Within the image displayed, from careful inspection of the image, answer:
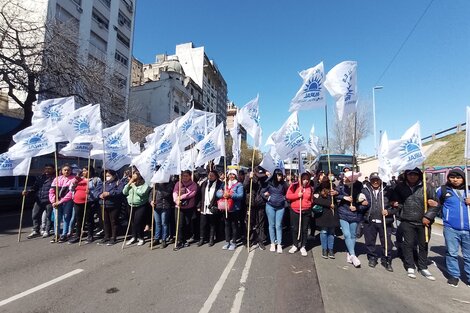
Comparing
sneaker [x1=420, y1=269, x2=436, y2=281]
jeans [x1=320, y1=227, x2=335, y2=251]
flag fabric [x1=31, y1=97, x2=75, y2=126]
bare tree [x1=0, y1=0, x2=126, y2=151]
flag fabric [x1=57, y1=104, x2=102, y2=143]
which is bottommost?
sneaker [x1=420, y1=269, x2=436, y2=281]

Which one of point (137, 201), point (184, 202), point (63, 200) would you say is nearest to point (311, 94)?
point (184, 202)

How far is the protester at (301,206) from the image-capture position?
21.3 feet

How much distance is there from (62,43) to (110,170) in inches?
384

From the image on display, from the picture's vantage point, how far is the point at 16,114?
18016mm

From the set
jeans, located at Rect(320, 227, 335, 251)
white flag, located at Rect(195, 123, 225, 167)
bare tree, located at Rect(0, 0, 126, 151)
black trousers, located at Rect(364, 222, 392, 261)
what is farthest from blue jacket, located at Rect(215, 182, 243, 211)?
bare tree, located at Rect(0, 0, 126, 151)

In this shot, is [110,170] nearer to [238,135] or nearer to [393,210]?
[238,135]

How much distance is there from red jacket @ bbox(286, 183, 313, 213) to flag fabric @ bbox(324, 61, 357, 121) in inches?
71.9

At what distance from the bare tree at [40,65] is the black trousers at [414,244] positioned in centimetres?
1485

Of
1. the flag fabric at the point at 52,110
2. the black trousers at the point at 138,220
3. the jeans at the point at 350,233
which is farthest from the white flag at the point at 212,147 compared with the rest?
the flag fabric at the point at 52,110

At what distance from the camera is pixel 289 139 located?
23.3 ft

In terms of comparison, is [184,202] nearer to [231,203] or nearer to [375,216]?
[231,203]

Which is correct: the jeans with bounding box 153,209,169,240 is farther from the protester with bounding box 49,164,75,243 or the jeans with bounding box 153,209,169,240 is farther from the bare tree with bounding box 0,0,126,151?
the bare tree with bounding box 0,0,126,151

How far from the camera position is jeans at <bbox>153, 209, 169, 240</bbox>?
688cm

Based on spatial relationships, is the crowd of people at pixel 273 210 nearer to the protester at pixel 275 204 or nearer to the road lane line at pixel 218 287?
the protester at pixel 275 204
